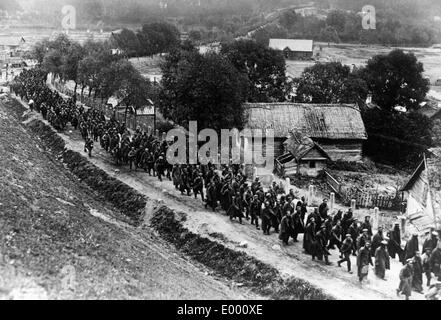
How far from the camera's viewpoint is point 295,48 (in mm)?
88812

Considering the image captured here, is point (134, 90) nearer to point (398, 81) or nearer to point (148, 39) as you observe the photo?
point (398, 81)

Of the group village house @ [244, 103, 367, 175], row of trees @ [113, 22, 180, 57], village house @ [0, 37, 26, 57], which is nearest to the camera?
village house @ [244, 103, 367, 175]

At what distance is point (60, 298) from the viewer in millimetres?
11836

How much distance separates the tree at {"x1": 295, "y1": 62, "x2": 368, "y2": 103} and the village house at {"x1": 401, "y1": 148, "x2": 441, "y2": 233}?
863 inches

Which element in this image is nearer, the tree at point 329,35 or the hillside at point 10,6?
the tree at point 329,35

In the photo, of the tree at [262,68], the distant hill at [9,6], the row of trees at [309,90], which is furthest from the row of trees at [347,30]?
the distant hill at [9,6]

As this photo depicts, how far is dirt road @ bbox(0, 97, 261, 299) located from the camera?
42.0 feet

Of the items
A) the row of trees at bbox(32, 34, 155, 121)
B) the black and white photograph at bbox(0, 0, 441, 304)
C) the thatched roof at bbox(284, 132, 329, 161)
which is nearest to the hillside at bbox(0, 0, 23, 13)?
the black and white photograph at bbox(0, 0, 441, 304)

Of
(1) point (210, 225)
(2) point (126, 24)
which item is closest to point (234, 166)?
Answer: (1) point (210, 225)

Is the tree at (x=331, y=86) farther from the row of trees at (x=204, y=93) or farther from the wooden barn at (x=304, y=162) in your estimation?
the wooden barn at (x=304, y=162)

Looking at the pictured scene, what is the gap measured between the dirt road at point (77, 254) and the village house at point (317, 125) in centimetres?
1762

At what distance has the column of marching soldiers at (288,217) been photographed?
1588 centimetres

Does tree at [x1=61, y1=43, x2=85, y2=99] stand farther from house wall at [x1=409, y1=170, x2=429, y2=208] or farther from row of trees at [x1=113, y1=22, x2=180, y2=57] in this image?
house wall at [x1=409, y1=170, x2=429, y2=208]
